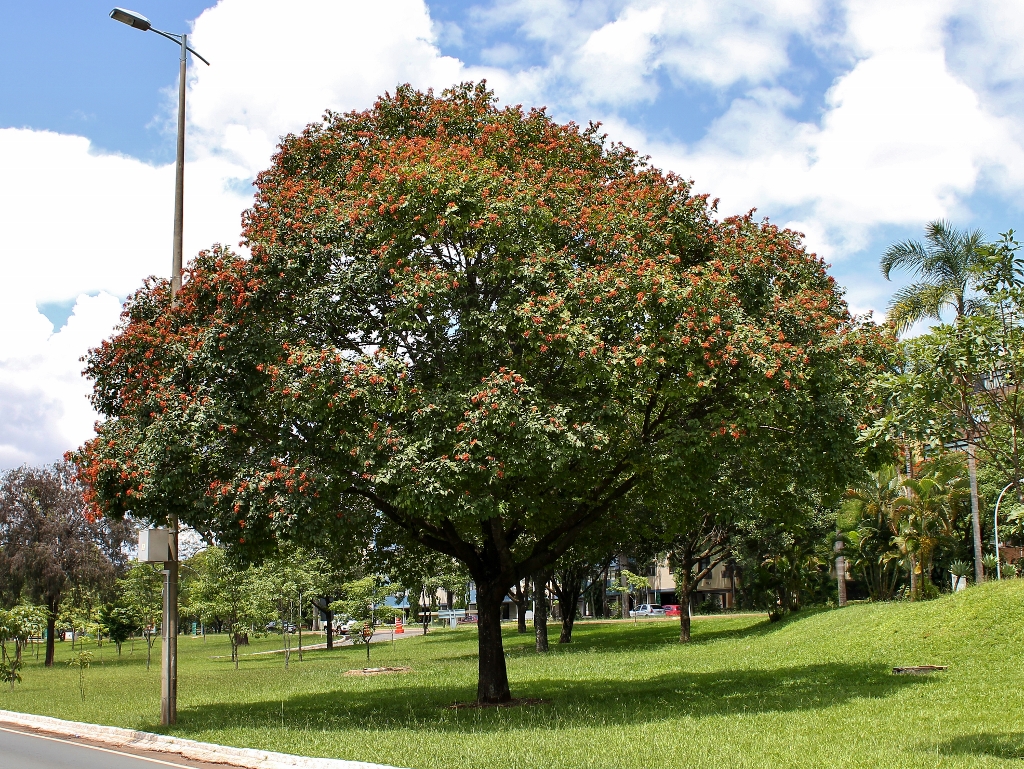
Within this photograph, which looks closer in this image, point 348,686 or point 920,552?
point 348,686

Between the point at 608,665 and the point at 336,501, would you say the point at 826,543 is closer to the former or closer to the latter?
the point at 608,665

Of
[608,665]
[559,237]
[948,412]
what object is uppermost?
[559,237]

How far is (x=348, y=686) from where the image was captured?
2470 centimetres

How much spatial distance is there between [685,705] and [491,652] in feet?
12.9

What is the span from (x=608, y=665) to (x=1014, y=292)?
19.6 metres

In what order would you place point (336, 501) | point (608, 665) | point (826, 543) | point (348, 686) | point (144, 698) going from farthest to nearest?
1. point (826, 543)
2. point (608, 665)
3. point (348, 686)
4. point (144, 698)
5. point (336, 501)

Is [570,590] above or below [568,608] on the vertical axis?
above

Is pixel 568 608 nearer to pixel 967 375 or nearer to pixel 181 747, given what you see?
pixel 181 747

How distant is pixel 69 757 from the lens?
496 inches

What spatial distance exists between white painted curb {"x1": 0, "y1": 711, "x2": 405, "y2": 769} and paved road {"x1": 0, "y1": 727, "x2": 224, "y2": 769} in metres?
0.28

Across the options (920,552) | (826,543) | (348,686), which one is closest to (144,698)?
(348,686)

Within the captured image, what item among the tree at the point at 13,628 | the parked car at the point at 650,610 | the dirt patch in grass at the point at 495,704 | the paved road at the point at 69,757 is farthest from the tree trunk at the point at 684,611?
the parked car at the point at 650,610

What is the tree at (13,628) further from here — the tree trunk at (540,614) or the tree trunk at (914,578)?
the tree trunk at (914,578)

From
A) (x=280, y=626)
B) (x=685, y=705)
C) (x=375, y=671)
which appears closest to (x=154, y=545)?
(x=685, y=705)
